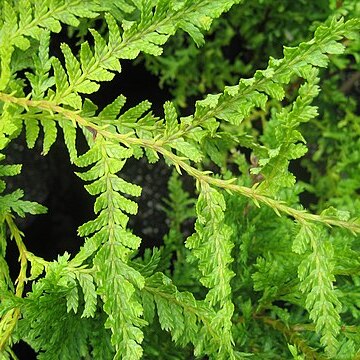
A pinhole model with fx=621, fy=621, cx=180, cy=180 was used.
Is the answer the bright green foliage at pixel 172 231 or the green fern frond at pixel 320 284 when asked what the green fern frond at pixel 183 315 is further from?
the green fern frond at pixel 320 284

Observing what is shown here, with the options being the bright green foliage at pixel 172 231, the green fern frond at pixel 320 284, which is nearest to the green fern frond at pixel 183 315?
the bright green foliage at pixel 172 231

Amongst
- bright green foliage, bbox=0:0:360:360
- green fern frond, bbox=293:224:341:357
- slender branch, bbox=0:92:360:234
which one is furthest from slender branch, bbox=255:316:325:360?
slender branch, bbox=0:92:360:234

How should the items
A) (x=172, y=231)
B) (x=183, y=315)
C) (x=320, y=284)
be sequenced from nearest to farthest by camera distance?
(x=320, y=284) < (x=183, y=315) < (x=172, y=231)

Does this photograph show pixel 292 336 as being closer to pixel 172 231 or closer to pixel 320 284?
pixel 320 284

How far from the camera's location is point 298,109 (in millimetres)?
1215

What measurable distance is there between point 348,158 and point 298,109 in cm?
103

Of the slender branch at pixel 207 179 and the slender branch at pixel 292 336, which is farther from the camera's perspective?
the slender branch at pixel 292 336

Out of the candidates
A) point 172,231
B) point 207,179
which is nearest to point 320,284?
point 207,179

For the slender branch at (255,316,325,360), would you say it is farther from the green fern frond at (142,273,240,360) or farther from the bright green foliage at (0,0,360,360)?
the green fern frond at (142,273,240,360)

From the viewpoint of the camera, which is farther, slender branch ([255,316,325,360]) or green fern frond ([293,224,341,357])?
slender branch ([255,316,325,360])

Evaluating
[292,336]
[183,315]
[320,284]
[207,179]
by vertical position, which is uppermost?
[207,179]

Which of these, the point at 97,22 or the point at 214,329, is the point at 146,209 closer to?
the point at 97,22

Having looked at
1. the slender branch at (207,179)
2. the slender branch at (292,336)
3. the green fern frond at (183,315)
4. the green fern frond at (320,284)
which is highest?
the slender branch at (207,179)

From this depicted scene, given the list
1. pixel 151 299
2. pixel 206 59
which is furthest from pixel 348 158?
pixel 151 299
